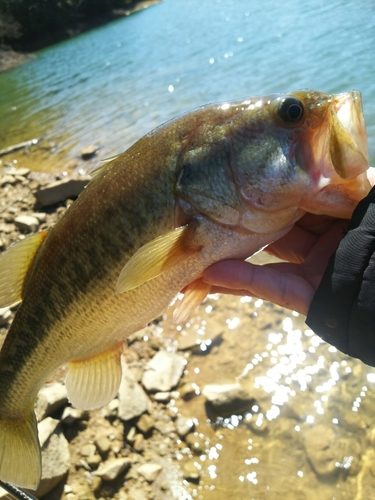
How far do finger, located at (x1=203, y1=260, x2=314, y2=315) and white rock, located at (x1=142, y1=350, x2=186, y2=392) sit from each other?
2032 mm

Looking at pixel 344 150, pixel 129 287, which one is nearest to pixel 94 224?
pixel 129 287

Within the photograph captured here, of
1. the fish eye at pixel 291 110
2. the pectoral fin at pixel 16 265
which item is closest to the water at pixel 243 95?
the pectoral fin at pixel 16 265

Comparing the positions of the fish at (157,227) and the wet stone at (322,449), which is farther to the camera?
the wet stone at (322,449)

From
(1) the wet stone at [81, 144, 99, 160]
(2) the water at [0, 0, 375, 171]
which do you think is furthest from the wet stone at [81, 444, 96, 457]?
(1) the wet stone at [81, 144, 99, 160]

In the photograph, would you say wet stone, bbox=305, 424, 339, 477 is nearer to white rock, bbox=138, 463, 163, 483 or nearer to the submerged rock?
white rock, bbox=138, 463, 163, 483

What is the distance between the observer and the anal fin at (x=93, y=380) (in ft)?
8.16

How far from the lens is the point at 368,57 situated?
34.5ft

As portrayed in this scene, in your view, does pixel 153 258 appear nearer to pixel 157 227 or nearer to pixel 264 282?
pixel 157 227

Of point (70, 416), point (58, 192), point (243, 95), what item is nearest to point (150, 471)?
point (70, 416)

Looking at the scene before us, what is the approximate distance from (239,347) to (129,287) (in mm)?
2654

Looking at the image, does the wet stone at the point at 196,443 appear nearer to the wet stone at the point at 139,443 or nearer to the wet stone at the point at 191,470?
the wet stone at the point at 191,470

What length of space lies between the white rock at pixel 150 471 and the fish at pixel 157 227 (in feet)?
3.60

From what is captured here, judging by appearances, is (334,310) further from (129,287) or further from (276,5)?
(276,5)

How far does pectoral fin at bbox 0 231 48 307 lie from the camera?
93.9 inches
